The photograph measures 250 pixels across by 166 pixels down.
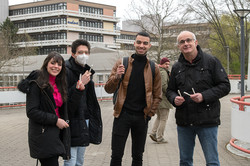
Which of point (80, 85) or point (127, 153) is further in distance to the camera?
point (127, 153)

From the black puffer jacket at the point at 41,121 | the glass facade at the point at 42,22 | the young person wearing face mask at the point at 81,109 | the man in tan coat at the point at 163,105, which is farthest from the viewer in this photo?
the glass facade at the point at 42,22

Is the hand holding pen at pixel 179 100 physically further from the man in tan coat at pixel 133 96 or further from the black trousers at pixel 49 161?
the black trousers at pixel 49 161

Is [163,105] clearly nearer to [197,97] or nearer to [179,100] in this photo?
[179,100]

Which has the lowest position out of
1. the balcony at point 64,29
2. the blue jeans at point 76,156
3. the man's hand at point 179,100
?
the blue jeans at point 76,156

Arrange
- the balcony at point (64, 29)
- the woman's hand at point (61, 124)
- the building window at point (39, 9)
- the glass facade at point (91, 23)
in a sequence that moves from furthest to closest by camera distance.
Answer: the glass facade at point (91, 23) → the building window at point (39, 9) → the balcony at point (64, 29) → the woman's hand at point (61, 124)

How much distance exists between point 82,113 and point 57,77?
0.54 meters

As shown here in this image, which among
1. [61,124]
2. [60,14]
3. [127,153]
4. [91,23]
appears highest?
[60,14]

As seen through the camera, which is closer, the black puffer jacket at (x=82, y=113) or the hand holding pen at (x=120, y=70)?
the black puffer jacket at (x=82, y=113)

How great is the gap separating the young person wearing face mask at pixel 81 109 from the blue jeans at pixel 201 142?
1049 millimetres

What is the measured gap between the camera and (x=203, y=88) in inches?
149

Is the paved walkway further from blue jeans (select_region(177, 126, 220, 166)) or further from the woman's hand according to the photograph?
the woman's hand

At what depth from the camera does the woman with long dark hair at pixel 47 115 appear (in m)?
3.42

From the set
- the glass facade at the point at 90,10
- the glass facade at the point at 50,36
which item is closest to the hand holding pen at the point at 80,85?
the glass facade at the point at 50,36

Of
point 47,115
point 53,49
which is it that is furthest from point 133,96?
point 53,49
